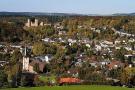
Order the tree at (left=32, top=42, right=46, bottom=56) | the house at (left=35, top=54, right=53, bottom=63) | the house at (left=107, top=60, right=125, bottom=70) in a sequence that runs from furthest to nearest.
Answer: the tree at (left=32, top=42, right=46, bottom=56), the house at (left=35, top=54, right=53, bottom=63), the house at (left=107, top=60, right=125, bottom=70)

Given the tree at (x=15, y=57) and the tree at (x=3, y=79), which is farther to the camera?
the tree at (x=15, y=57)

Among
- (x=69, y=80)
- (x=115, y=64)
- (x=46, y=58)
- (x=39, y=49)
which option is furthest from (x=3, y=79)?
(x=39, y=49)

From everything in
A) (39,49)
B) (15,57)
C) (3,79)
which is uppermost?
(3,79)

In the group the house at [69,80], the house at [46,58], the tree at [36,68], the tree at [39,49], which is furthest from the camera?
the tree at [39,49]

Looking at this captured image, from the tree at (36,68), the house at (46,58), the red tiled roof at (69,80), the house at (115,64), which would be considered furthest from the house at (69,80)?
the house at (46,58)

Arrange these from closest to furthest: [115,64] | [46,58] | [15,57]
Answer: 1. [115,64]
2. [15,57]
3. [46,58]

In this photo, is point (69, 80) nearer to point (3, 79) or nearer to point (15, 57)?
point (3, 79)

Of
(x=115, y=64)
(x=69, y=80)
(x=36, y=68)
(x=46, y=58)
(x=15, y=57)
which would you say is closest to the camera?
(x=69, y=80)

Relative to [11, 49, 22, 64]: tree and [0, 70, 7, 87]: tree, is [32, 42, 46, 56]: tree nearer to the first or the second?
[11, 49, 22, 64]: tree

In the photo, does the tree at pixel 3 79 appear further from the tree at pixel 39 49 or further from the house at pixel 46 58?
the tree at pixel 39 49

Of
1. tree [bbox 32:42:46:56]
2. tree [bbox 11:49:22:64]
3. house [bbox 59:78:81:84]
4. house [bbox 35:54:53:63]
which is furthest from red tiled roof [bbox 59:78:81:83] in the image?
tree [bbox 32:42:46:56]

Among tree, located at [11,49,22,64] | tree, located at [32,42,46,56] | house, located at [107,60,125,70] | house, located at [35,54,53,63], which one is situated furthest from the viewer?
tree, located at [32,42,46,56]

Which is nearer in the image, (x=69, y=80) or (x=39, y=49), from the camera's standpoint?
(x=69, y=80)
